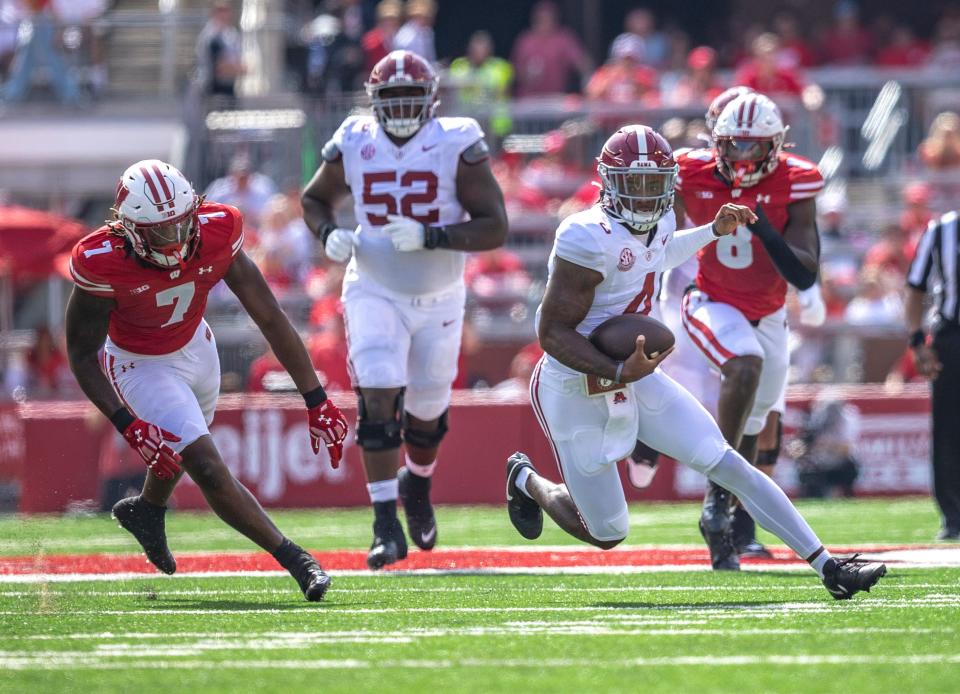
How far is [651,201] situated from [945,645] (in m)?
2.02

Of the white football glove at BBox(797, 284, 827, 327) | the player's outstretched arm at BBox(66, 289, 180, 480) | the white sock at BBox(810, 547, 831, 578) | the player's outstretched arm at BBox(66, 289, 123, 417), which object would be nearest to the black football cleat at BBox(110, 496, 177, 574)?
the player's outstretched arm at BBox(66, 289, 180, 480)

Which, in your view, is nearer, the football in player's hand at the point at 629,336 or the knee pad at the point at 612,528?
the football in player's hand at the point at 629,336

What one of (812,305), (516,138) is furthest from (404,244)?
(516,138)

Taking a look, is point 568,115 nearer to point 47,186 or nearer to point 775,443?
point 47,186

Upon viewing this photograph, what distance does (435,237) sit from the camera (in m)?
7.36

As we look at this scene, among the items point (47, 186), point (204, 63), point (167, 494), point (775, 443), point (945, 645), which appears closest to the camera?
point (945, 645)

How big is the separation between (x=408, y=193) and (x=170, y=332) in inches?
62.7

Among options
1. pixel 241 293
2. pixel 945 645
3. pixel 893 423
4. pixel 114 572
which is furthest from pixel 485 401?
pixel 945 645

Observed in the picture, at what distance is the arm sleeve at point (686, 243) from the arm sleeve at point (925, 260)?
10.6 feet

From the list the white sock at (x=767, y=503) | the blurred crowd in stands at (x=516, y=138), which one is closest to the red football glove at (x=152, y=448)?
the white sock at (x=767, y=503)

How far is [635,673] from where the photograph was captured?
4.27 meters

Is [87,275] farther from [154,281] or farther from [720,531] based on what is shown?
[720,531]

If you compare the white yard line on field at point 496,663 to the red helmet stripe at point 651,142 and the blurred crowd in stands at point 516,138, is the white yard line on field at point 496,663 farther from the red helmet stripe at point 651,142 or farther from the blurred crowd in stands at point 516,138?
the blurred crowd in stands at point 516,138

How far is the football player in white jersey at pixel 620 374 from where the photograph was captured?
5801 millimetres
